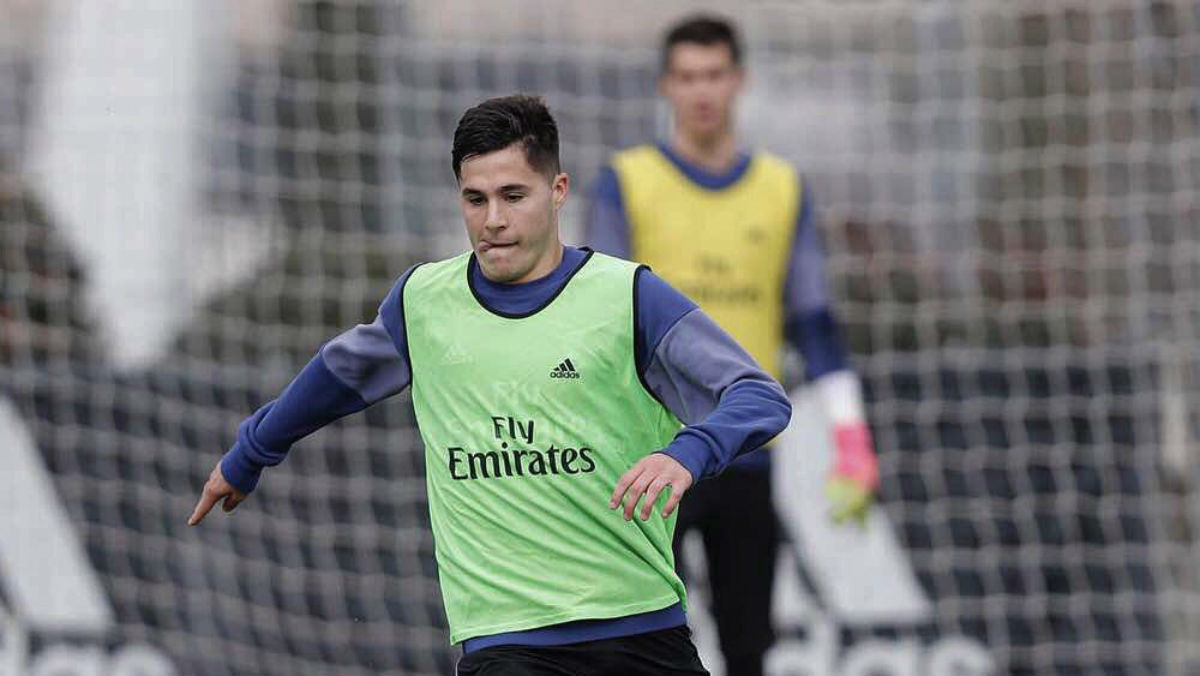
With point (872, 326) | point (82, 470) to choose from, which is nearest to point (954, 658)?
point (872, 326)

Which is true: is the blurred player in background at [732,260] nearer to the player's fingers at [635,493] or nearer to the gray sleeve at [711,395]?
the gray sleeve at [711,395]

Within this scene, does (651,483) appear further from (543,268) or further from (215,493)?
(215,493)

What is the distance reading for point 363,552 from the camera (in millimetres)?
7371

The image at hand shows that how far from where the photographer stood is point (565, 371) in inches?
136

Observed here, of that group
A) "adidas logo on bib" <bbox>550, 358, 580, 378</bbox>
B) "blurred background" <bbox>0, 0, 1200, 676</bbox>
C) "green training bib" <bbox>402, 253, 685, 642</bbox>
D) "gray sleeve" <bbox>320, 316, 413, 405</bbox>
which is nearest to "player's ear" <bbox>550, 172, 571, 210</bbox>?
"green training bib" <bbox>402, 253, 685, 642</bbox>

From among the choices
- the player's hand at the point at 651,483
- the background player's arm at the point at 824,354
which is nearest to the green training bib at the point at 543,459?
the player's hand at the point at 651,483

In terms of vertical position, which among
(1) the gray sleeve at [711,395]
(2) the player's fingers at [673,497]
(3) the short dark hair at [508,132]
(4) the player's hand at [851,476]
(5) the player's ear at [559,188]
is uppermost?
(3) the short dark hair at [508,132]

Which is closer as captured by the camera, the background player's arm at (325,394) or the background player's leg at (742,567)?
the background player's arm at (325,394)

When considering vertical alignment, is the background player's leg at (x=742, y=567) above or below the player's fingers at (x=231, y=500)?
below

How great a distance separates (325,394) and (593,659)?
0.69m

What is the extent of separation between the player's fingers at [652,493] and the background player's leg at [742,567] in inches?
81.0

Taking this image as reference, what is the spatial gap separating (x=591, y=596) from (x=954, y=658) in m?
4.14

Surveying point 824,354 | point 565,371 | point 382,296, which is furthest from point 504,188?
point 382,296

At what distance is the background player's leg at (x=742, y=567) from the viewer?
513 cm
